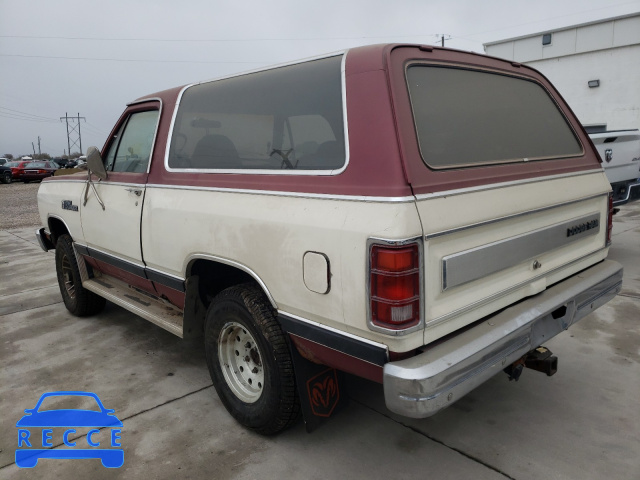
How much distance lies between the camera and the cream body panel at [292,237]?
200 centimetres

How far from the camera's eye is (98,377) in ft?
12.1

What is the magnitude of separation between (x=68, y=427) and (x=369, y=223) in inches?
93.2

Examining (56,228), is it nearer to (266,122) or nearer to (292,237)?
(266,122)

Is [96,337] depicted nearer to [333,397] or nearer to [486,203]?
[333,397]

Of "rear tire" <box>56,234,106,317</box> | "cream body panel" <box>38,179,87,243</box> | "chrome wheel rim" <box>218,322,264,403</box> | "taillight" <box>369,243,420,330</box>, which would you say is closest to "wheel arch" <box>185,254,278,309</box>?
"chrome wheel rim" <box>218,322,264,403</box>

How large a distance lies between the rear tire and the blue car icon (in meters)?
1.49

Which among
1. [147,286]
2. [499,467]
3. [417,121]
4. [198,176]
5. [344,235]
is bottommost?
[499,467]

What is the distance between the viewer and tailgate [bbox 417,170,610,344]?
2.06m

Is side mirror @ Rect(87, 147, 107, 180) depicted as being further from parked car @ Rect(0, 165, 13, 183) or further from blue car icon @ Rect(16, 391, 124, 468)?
parked car @ Rect(0, 165, 13, 183)

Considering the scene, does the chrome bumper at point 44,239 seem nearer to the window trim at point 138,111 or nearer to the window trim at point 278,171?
the window trim at point 138,111

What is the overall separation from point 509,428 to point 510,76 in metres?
2.08

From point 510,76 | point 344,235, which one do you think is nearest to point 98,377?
point 344,235

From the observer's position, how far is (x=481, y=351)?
84.1 inches

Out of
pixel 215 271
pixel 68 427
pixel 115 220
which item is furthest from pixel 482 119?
pixel 68 427
